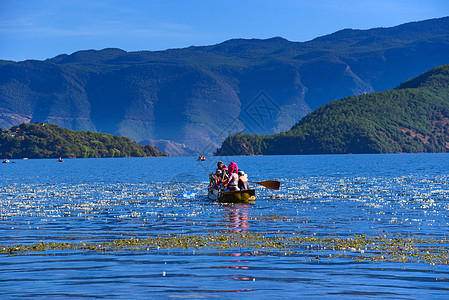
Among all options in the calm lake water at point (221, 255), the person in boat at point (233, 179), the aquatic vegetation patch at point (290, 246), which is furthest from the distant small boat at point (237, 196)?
the aquatic vegetation patch at point (290, 246)

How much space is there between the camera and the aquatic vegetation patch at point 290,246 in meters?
26.7

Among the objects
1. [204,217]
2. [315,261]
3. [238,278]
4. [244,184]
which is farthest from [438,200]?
[238,278]

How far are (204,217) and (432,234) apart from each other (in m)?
15.6

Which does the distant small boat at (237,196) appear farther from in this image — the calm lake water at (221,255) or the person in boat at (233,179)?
the calm lake water at (221,255)

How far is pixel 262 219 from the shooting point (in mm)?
41250

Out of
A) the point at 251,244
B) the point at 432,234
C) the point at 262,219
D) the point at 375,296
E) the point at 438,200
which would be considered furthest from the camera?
the point at 438,200

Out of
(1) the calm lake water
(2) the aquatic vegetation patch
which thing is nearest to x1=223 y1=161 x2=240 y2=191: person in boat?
(1) the calm lake water

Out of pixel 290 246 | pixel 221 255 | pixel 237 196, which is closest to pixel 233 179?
pixel 237 196

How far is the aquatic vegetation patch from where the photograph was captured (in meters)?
26.7

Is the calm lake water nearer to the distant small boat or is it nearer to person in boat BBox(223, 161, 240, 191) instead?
the distant small boat

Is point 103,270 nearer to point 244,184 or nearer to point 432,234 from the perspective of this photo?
point 432,234

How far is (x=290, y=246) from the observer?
2933 centimetres

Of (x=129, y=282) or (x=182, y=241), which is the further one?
(x=182, y=241)

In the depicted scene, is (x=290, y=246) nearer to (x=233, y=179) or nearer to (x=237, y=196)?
(x=237, y=196)
